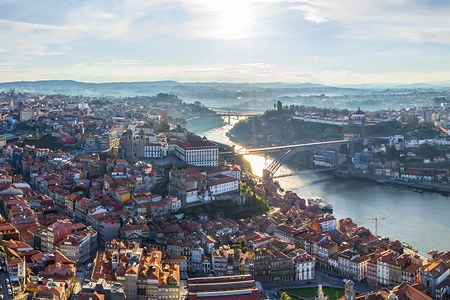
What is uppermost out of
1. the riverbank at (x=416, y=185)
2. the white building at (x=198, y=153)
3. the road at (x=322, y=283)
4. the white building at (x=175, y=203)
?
the white building at (x=198, y=153)

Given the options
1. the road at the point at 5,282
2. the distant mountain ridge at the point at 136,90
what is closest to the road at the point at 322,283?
the road at the point at 5,282

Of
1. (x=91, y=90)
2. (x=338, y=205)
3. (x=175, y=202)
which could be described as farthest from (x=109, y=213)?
(x=91, y=90)

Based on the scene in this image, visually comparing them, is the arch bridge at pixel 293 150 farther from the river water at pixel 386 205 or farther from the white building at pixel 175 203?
the white building at pixel 175 203

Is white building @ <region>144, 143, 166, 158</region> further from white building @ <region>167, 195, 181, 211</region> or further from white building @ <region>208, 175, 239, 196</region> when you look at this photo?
white building @ <region>167, 195, 181, 211</region>

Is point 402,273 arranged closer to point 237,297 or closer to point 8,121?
point 237,297

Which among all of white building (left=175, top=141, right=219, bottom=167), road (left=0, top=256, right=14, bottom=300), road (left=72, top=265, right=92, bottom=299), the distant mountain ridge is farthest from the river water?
the distant mountain ridge
